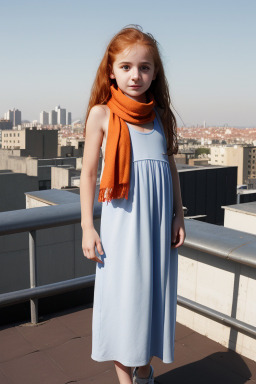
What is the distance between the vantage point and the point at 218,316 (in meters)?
2.59

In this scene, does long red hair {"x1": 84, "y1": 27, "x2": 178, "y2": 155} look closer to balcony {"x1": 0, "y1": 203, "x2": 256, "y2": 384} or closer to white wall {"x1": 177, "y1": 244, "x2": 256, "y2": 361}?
balcony {"x1": 0, "y1": 203, "x2": 256, "y2": 384}

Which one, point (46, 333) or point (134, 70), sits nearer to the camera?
point (134, 70)

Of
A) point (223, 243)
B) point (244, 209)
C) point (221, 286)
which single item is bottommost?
point (244, 209)

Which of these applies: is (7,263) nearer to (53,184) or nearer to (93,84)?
(93,84)

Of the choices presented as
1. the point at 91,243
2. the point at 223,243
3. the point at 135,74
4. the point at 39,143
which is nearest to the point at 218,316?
the point at 223,243

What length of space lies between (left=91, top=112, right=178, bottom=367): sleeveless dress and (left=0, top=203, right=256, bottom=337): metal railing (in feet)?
1.65

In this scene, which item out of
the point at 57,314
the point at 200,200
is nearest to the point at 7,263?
the point at 57,314

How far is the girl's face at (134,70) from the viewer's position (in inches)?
76.4

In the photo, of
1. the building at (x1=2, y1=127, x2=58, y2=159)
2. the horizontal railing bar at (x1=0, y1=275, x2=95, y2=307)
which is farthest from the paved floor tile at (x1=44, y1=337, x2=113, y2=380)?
the building at (x1=2, y1=127, x2=58, y2=159)

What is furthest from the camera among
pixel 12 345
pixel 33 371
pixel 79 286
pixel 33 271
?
pixel 79 286

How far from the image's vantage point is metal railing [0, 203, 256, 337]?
2453 millimetres

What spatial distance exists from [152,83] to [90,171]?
515mm

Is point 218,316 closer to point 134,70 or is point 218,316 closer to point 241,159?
point 134,70

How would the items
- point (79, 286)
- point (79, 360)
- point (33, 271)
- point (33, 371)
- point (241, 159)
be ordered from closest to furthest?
point (33, 371) < point (79, 360) < point (33, 271) < point (79, 286) < point (241, 159)
